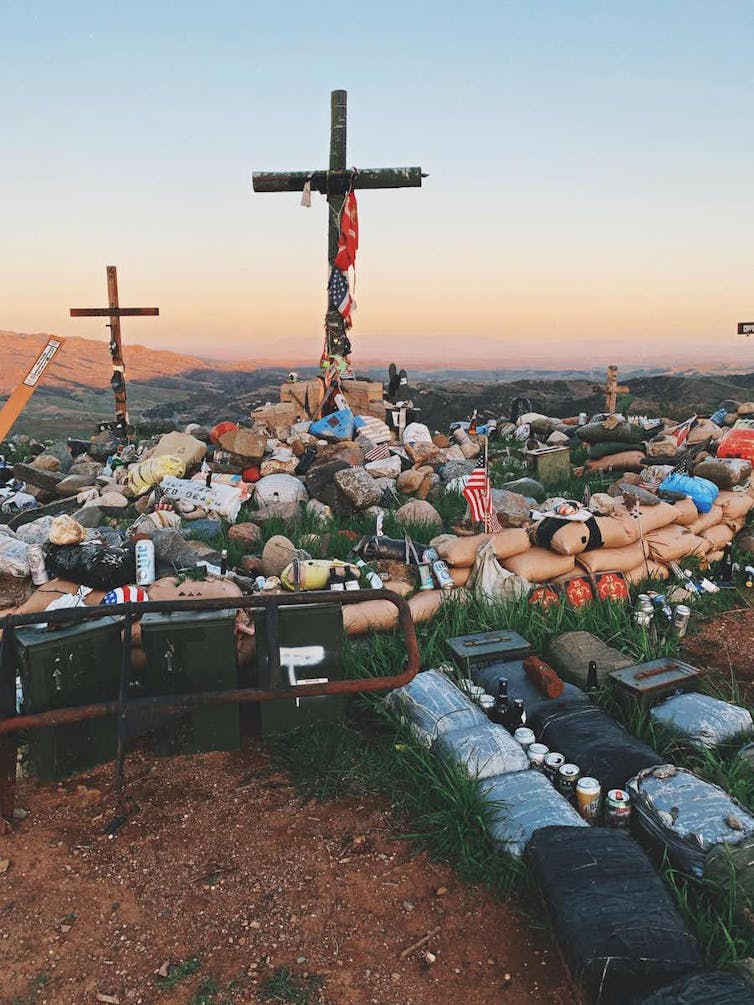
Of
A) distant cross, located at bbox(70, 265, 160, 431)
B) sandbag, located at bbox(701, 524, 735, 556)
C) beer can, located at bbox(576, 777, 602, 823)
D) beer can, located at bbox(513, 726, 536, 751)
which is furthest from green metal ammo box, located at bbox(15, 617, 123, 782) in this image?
distant cross, located at bbox(70, 265, 160, 431)

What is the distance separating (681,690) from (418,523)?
2.89 m

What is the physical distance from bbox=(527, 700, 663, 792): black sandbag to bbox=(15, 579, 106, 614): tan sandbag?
10.1ft

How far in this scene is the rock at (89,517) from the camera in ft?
22.6

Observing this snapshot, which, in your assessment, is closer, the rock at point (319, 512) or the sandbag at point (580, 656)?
the sandbag at point (580, 656)

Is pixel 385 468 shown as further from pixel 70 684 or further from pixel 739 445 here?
pixel 70 684

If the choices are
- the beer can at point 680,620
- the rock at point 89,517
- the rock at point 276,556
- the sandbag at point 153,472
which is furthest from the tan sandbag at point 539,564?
the sandbag at point 153,472

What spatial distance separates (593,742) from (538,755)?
0.30 metres

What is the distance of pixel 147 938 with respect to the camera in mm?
2572

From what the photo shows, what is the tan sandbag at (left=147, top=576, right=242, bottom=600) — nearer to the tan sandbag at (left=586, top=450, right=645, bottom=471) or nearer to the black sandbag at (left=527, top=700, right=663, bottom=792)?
the black sandbag at (left=527, top=700, right=663, bottom=792)

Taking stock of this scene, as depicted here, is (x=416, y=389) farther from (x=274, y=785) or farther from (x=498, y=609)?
(x=274, y=785)

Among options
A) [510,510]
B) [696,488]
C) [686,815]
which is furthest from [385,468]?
[686,815]

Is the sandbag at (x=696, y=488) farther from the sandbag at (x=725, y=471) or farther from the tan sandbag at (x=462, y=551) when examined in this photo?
the tan sandbag at (x=462, y=551)

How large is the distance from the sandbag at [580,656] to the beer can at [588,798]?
1.17 meters

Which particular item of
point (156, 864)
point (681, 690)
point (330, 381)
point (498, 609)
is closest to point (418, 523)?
point (498, 609)
